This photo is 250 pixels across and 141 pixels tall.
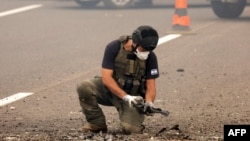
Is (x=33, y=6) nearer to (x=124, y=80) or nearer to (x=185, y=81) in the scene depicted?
(x=185, y=81)

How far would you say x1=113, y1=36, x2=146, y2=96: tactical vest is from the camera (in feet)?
27.6

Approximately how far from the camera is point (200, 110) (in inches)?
393

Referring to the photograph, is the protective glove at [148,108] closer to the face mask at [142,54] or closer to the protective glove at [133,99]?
the protective glove at [133,99]

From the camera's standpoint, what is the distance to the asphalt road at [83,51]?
1141cm

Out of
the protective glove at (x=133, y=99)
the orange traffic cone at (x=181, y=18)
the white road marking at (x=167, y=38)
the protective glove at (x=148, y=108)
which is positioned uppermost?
the protective glove at (x=133, y=99)

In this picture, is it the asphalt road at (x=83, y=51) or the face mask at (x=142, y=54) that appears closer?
the face mask at (x=142, y=54)

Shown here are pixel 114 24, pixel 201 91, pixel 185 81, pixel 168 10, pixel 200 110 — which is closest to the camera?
pixel 200 110

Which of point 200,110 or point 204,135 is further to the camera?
point 200,110

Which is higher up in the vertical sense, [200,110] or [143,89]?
[143,89]

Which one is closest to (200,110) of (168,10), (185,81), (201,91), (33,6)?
(201,91)

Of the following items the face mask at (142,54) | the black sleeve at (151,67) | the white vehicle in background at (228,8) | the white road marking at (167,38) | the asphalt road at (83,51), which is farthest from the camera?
the white vehicle in background at (228,8)

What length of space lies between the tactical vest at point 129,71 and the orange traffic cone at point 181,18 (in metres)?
8.58

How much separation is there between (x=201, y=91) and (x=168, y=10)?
10.3m

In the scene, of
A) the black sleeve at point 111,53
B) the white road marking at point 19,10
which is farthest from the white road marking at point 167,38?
the black sleeve at point 111,53
